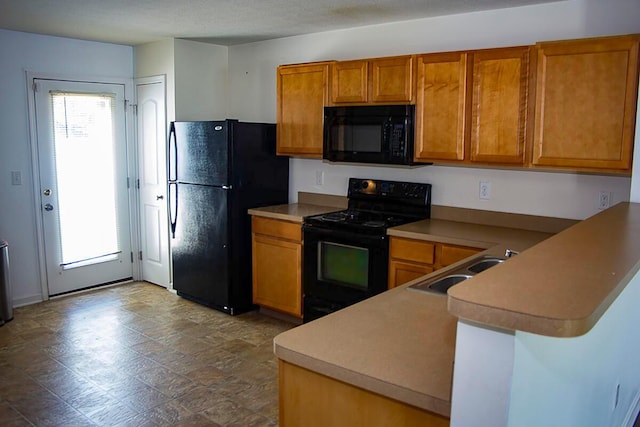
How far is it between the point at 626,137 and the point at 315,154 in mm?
2150

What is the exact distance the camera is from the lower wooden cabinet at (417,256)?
3254 mm

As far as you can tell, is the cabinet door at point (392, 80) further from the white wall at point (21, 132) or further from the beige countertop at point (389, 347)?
the white wall at point (21, 132)

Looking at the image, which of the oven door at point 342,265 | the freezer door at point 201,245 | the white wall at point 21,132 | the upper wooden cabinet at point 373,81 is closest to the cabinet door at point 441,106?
the upper wooden cabinet at point 373,81

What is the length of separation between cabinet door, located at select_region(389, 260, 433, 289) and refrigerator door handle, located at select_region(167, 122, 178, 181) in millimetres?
2277

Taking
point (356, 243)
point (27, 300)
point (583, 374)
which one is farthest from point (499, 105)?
point (27, 300)

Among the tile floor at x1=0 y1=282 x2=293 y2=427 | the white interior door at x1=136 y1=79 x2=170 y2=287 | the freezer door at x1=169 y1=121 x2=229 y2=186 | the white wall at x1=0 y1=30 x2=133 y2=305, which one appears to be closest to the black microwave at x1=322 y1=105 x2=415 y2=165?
the freezer door at x1=169 y1=121 x2=229 y2=186

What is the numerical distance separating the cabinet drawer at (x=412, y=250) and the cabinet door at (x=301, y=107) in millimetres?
1061

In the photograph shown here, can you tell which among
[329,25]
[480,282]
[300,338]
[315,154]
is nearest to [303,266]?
[315,154]

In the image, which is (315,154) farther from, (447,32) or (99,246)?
(99,246)

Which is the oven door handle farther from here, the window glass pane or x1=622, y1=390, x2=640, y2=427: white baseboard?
the window glass pane

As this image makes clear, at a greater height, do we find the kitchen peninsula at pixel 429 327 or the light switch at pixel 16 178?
the light switch at pixel 16 178

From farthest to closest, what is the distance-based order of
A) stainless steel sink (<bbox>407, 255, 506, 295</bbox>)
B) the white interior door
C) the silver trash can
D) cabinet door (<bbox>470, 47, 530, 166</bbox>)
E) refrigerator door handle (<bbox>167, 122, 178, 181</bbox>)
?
the white interior door < refrigerator door handle (<bbox>167, 122, 178, 181</bbox>) < the silver trash can < cabinet door (<bbox>470, 47, 530, 166</bbox>) < stainless steel sink (<bbox>407, 255, 506, 295</bbox>)

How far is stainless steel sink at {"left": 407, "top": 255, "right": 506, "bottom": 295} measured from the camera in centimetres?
217

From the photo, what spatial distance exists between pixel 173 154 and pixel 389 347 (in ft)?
12.1
